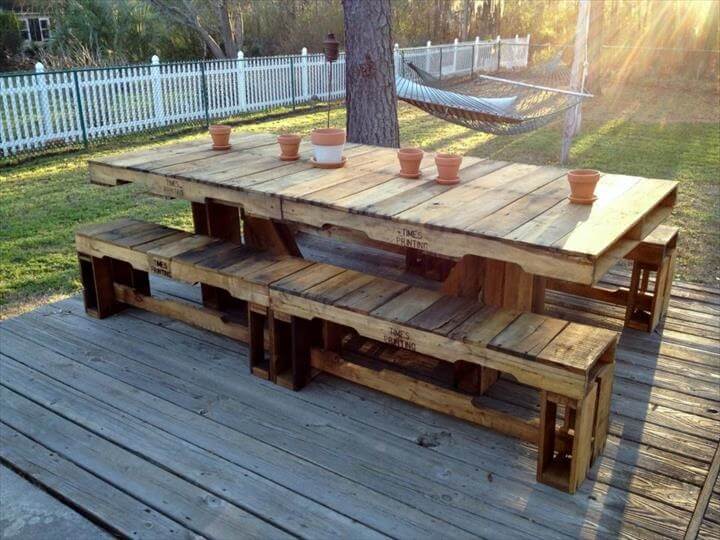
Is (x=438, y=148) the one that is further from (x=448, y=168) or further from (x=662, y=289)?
(x=448, y=168)

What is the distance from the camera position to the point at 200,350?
313cm

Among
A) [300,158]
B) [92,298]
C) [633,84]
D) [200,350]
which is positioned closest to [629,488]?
[200,350]

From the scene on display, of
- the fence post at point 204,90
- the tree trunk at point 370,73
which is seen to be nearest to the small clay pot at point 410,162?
the tree trunk at point 370,73

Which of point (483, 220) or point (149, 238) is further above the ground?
point (483, 220)

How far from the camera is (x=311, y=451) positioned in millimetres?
2389

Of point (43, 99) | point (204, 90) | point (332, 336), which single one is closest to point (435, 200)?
point (332, 336)

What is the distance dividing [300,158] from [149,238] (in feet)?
2.72

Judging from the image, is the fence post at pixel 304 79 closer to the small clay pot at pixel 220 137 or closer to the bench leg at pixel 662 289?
the small clay pot at pixel 220 137

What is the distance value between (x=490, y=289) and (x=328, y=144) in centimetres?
101

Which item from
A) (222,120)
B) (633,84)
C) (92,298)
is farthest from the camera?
(633,84)

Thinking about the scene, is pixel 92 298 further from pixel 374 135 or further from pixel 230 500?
pixel 374 135

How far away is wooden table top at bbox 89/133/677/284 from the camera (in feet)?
7.16

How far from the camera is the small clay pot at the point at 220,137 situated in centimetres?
361

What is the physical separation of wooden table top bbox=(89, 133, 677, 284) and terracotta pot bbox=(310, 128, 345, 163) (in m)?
0.08
